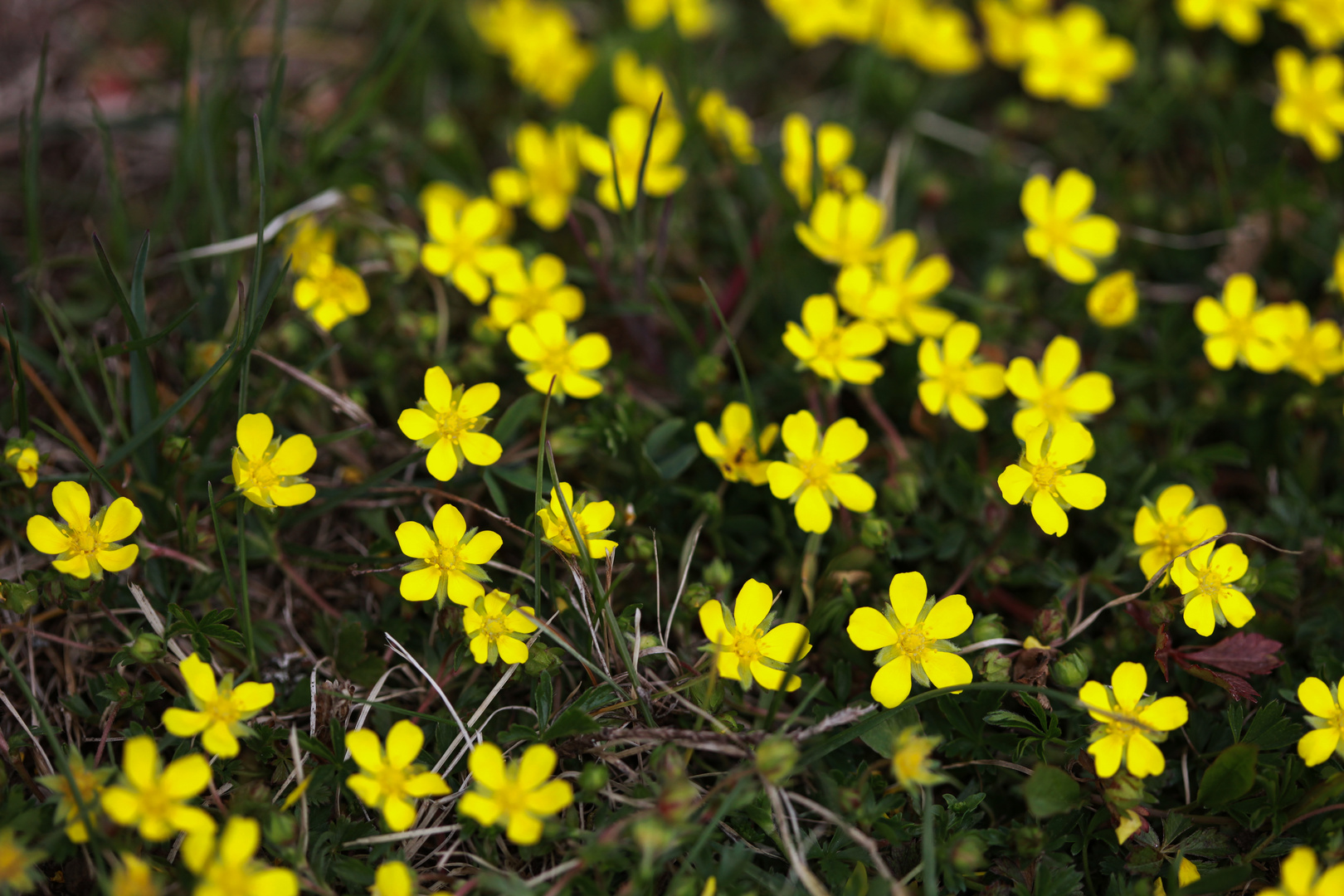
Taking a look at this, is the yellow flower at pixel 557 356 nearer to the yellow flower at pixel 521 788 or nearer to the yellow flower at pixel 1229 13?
the yellow flower at pixel 521 788

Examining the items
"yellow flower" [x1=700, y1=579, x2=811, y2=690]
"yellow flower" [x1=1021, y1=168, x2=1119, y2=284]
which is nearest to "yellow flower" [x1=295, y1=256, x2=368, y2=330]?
"yellow flower" [x1=700, y1=579, x2=811, y2=690]

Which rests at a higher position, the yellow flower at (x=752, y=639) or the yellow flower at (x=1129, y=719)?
the yellow flower at (x=752, y=639)

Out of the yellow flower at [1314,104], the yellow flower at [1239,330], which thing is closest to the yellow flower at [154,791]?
the yellow flower at [1239,330]

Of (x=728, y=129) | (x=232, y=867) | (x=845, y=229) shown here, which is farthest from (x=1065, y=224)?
(x=232, y=867)

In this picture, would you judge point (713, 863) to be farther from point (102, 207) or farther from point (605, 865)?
point (102, 207)

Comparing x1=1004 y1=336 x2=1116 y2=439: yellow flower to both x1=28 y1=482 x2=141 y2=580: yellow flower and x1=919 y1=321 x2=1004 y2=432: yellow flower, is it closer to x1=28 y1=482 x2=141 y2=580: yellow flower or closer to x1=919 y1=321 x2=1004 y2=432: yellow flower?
x1=919 y1=321 x2=1004 y2=432: yellow flower

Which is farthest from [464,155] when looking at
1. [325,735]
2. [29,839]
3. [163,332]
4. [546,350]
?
[29,839]
